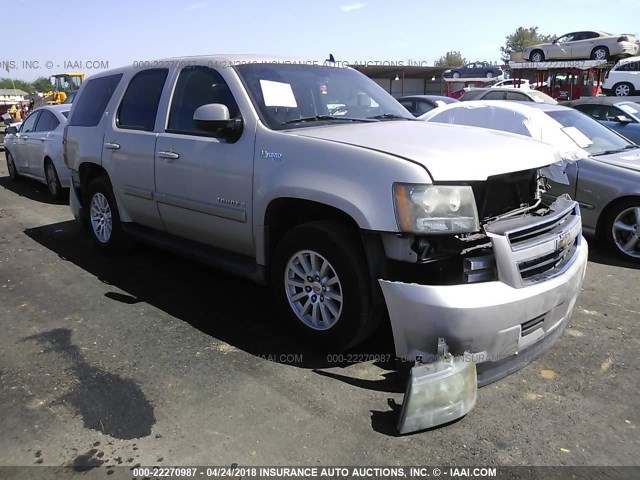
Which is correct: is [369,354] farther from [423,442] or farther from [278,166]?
[278,166]

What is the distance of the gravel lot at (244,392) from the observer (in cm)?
262

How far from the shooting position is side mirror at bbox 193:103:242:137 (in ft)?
11.8

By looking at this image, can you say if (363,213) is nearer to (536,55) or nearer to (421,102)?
(421,102)

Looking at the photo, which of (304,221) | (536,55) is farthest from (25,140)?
(536,55)

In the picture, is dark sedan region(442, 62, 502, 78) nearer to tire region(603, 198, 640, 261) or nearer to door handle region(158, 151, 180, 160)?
tire region(603, 198, 640, 261)

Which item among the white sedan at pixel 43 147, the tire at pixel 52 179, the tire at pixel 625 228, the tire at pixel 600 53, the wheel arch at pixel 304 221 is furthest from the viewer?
the tire at pixel 600 53

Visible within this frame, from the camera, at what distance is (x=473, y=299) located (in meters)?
2.73

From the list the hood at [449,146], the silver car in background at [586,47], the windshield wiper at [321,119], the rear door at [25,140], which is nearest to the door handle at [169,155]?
the windshield wiper at [321,119]

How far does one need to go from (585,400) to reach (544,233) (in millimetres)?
978

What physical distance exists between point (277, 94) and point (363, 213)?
4.63ft

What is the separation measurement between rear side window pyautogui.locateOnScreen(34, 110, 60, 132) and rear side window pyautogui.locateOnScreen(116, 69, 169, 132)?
15.9 ft

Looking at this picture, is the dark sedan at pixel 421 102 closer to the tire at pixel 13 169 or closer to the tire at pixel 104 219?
the tire at pixel 13 169

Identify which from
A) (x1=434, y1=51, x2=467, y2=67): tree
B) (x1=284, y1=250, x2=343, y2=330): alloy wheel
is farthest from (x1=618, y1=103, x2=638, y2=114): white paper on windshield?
(x1=434, y1=51, x2=467, y2=67): tree

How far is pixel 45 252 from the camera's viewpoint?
19.8 ft
